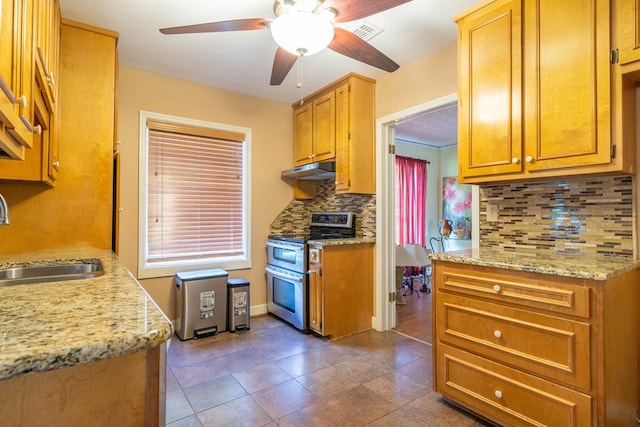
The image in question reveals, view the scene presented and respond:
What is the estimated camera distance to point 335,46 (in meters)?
2.03

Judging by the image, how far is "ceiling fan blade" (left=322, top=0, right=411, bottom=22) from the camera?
5.30 ft

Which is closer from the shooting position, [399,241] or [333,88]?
[333,88]

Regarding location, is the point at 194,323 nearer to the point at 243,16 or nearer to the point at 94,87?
the point at 94,87

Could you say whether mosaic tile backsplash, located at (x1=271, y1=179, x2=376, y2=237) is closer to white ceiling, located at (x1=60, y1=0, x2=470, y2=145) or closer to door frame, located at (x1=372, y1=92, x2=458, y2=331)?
door frame, located at (x1=372, y1=92, x2=458, y2=331)

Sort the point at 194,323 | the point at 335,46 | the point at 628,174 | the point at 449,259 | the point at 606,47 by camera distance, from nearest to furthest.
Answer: the point at 606,47
the point at 628,174
the point at 449,259
the point at 335,46
the point at 194,323

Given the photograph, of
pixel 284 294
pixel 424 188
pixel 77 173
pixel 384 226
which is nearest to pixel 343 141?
pixel 384 226

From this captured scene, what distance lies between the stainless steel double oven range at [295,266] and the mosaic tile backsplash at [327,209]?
4.6 inches

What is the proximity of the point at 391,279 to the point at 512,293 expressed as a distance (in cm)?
170

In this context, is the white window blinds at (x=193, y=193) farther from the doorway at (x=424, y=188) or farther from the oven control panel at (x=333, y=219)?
the doorway at (x=424, y=188)

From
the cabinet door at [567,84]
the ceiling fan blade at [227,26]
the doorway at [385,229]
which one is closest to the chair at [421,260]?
the doorway at [385,229]

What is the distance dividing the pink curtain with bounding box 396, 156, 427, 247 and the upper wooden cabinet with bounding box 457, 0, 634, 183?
3388 millimetres

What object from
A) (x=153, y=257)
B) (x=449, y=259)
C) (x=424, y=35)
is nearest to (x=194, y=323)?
(x=153, y=257)

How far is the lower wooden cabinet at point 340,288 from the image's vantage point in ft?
9.79

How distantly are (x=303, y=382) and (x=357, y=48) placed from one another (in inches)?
86.8
